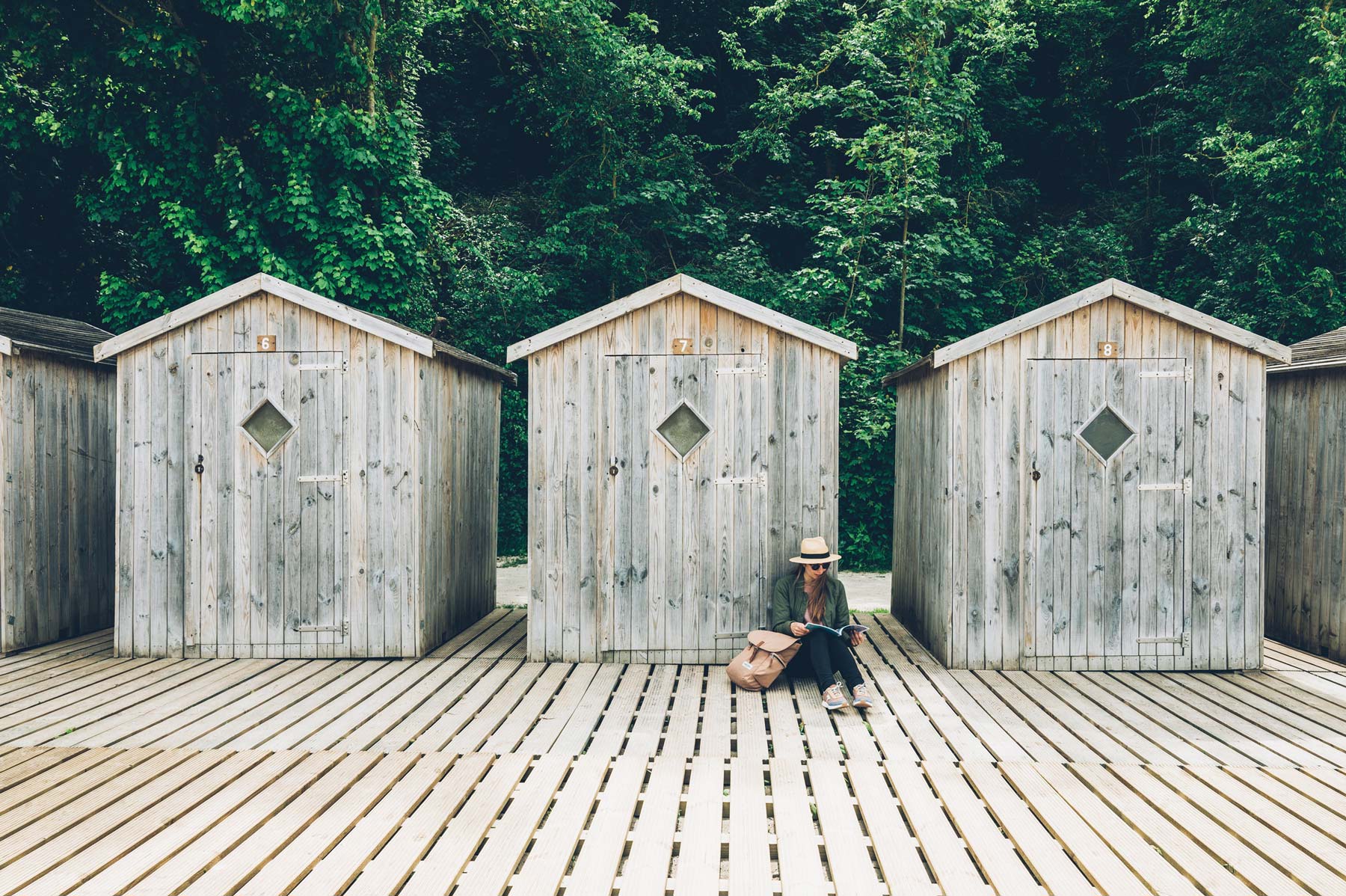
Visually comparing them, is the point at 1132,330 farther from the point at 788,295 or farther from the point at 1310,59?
the point at 1310,59

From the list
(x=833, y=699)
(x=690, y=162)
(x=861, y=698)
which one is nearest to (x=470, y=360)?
(x=833, y=699)

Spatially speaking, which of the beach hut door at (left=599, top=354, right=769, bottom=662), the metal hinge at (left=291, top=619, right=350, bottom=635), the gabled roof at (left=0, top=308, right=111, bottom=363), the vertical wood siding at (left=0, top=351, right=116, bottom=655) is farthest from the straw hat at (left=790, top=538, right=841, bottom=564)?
the gabled roof at (left=0, top=308, right=111, bottom=363)

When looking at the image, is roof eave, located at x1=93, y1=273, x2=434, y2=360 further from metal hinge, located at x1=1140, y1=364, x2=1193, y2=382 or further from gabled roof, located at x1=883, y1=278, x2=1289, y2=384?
metal hinge, located at x1=1140, y1=364, x2=1193, y2=382

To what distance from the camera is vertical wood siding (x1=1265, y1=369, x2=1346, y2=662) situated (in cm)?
658

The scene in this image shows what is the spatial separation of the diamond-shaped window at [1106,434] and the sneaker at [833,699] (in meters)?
2.67

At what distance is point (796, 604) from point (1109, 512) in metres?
2.40

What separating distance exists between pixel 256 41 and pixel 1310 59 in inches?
565

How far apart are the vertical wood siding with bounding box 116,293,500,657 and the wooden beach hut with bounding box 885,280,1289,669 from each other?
4159mm

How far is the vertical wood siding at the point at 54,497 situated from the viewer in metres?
6.55

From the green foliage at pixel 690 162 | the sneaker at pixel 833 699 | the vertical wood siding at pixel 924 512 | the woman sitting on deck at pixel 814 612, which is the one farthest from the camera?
the green foliage at pixel 690 162

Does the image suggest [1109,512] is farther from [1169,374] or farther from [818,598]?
[818,598]

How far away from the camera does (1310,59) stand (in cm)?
1163

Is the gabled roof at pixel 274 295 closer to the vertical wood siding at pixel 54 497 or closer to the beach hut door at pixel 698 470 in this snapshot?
the vertical wood siding at pixel 54 497

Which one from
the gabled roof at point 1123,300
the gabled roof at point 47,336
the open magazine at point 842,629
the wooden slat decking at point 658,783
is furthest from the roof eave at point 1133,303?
the gabled roof at point 47,336
